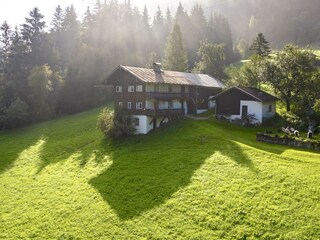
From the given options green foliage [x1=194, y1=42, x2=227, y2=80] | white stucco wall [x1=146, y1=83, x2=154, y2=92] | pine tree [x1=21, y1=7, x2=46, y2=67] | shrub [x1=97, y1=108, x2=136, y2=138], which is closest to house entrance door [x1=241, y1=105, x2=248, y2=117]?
white stucco wall [x1=146, y1=83, x2=154, y2=92]

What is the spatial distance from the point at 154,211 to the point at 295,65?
3818 cm

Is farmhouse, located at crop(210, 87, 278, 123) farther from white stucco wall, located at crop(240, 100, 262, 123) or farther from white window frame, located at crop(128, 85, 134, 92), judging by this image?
white window frame, located at crop(128, 85, 134, 92)

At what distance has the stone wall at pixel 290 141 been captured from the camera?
116 feet

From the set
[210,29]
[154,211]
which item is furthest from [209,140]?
[210,29]

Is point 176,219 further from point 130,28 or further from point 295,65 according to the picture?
point 130,28

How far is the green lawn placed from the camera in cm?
2323

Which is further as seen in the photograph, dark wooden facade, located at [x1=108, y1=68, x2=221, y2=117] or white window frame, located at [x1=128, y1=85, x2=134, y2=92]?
white window frame, located at [x1=128, y1=85, x2=134, y2=92]

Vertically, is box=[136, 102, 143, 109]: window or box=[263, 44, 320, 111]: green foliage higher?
box=[263, 44, 320, 111]: green foliage

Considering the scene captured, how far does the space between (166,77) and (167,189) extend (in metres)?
24.5

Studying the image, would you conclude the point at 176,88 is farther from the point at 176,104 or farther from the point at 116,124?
the point at 116,124

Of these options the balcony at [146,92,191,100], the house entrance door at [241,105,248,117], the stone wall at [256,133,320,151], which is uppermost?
the balcony at [146,92,191,100]

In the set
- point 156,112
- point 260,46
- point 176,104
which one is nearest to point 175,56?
point 260,46

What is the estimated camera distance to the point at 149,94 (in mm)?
45625

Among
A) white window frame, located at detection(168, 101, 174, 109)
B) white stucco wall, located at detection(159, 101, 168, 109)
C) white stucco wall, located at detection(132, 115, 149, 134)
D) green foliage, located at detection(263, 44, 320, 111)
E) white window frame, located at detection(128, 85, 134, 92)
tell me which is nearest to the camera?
white stucco wall, located at detection(132, 115, 149, 134)
